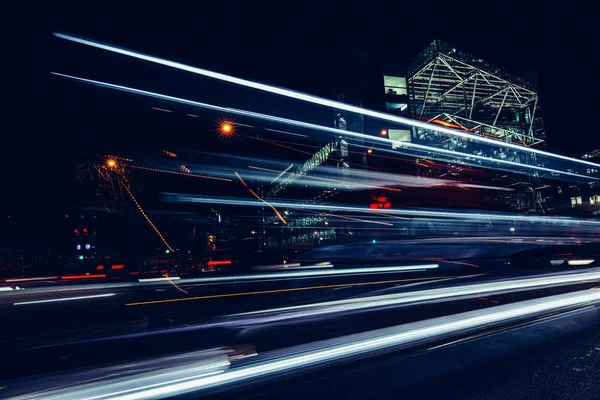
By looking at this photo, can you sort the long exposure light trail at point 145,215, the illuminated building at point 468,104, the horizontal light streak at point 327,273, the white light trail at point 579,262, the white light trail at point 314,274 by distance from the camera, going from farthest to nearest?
the illuminated building at point 468,104, the long exposure light trail at point 145,215, the horizontal light streak at point 327,273, the white light trail at point 314,274, the white light trail at point 579,262

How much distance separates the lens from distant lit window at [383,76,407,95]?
2388 cm

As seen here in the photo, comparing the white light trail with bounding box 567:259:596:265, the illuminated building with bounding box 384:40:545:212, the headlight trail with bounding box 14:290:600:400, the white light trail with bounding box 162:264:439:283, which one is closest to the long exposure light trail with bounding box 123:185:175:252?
the white light trail with bounding box 162:264:439:283

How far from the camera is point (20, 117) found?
38.8 ft

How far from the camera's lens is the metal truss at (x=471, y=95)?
20719 millimetres

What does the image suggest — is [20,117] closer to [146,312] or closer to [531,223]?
[146,312]

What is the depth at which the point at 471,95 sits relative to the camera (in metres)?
24.0

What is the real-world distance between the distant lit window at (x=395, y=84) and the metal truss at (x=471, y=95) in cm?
64

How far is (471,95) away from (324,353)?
25847 millimetres

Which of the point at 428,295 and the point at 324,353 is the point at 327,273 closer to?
the point at 428,295

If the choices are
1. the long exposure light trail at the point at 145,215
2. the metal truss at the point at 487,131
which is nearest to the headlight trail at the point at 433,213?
the long exposure light trail at the point at 145,215

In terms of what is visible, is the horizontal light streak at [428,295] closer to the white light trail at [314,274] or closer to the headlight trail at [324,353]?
the headlight trail at [324,353]

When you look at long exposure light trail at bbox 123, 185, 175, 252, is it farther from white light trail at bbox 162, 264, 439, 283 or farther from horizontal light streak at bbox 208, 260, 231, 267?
white light trail at bbox 162, 264, 439, 283

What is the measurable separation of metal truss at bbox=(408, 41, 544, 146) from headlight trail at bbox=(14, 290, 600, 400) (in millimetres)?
18147

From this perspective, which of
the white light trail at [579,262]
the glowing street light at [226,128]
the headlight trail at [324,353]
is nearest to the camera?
the headlight trail at [324,353]
